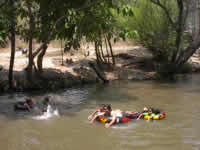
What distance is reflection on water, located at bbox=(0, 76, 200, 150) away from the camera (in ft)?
30.0

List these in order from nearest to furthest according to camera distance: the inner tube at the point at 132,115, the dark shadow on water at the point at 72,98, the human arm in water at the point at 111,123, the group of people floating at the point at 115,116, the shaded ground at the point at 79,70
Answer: the human arm in water at the point at 111,123, the group of people floating at the point at 115,116, the inner tube at the point at 132,115, the dark shadow on water at the point at 72,98, the shaded ground at the point at 79,70

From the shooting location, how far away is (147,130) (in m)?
10.5

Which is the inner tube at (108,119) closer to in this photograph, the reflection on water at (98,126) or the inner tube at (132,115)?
the reflection on water at (98,126)

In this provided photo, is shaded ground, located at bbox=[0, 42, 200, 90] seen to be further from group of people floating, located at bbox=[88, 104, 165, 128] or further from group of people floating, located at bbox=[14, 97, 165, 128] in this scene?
group of people floating, located at bbox=[88, 104, 165, 128]

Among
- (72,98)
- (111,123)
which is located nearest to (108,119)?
(111,123)

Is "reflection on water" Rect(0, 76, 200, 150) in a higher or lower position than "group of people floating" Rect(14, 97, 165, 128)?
lower

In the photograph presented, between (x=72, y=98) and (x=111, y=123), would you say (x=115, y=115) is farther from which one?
(x=72, y=98)

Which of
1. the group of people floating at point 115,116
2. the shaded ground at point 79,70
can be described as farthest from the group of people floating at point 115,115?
the shaded ground at point 79,70

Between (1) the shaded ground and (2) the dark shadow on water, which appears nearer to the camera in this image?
(2) the dark shadow on water

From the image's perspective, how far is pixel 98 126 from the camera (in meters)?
10.9

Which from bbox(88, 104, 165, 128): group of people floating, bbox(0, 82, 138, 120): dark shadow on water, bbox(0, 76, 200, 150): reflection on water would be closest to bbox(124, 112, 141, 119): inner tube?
bbox(88, 104, 165, 128): group of people floating

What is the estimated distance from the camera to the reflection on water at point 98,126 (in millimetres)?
9133

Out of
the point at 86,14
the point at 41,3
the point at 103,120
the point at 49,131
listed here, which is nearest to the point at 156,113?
the point at 103,120

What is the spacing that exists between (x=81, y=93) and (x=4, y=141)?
319 inches
